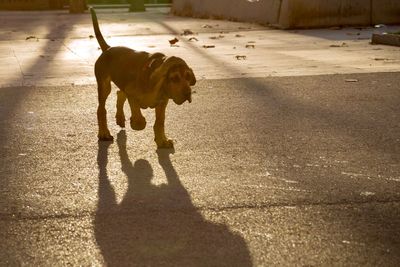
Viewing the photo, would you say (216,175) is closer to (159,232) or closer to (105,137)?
(159,232)

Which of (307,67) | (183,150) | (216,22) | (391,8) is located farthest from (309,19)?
(183,150)

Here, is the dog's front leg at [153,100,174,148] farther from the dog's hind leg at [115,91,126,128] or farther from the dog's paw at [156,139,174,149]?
the dog's hind leg at [115,91,126,128]

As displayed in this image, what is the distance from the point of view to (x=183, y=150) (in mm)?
5969

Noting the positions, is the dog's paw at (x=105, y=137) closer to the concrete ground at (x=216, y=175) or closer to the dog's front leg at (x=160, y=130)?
the concrete ground at (x=216, y=175)

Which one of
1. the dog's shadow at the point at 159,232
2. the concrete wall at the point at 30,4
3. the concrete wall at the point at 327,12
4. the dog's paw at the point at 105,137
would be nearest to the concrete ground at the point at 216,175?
the dog's shadow at the point at 159,232

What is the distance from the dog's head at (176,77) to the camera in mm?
5234

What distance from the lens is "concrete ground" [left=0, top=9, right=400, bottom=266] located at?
380 centimetres

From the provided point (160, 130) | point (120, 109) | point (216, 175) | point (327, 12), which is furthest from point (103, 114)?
point (327, 12)

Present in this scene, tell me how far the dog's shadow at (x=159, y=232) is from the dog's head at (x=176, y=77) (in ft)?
1.75

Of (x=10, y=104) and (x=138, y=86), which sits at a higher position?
(x=138, y=86)

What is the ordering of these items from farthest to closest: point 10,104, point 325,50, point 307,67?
point 325,50 → point 307,67 → point 10,104

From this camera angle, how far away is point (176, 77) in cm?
524

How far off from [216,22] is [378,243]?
17.8 metres

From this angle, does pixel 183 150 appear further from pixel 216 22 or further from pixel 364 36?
pixel 216 22
